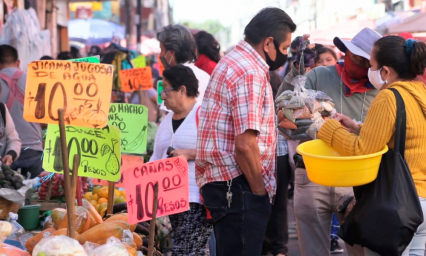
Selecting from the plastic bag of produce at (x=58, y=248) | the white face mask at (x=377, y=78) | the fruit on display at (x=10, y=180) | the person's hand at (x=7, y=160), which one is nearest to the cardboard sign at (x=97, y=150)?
the plastic bag of produce at (x=58, y=248)

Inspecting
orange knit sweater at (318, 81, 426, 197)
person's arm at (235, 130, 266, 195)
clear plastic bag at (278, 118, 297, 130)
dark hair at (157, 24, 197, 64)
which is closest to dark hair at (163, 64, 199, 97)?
clear plastic bag at (278, 118, 297, 130)

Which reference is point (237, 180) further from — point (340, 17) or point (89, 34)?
point (340, 17)

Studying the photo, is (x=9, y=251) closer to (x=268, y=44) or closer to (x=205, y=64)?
(x=268, y=44)

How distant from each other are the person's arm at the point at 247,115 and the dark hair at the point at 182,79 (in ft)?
4.84

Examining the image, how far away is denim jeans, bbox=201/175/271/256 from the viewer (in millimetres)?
3727

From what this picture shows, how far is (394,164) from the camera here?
3553 mm

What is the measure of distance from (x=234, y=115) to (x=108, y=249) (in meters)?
1.04

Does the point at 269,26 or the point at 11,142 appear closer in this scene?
the point at 269,26

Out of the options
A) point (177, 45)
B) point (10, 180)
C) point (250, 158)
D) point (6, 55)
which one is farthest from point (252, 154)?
point (6, 55)

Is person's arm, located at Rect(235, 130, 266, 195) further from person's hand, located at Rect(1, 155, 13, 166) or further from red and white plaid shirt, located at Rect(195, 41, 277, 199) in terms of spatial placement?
person's hand, located at Rect(1, 155, 13, 166)

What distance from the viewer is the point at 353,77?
15.0 feet

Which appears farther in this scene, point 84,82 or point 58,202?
point 58,202

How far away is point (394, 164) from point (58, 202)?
9.78 ft

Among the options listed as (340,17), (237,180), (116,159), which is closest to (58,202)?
(116,159)
